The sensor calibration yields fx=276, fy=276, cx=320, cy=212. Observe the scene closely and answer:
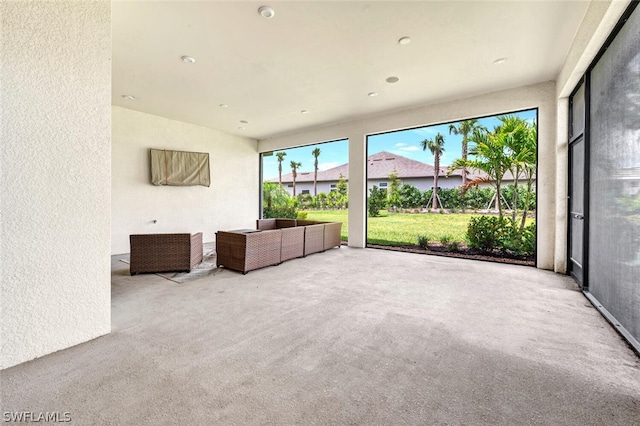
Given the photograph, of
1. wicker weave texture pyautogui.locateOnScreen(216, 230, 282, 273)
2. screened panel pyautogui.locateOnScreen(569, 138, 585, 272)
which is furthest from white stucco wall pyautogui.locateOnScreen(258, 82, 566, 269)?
wicker weave texture pyautogui.locateOnScreen(216, 230, 282, 273)

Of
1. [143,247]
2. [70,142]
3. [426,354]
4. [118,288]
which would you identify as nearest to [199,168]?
[143,247]

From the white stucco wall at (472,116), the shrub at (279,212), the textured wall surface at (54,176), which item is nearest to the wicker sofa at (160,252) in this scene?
the textured wall surface at (54,176)

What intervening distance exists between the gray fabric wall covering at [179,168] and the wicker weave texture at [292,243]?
11.8 feet

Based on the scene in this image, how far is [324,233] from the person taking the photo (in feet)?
19.5

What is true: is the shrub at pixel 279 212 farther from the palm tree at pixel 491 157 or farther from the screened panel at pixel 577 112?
the screened panel at pixel 577 112

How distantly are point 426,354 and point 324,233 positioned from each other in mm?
4069

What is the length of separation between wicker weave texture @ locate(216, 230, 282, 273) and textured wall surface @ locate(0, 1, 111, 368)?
78.7 inches

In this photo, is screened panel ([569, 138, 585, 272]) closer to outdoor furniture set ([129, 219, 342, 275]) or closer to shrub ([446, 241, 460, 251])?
shrub ([446, 241, 460, 251])

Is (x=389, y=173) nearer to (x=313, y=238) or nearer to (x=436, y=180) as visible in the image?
(x=436, y=180)

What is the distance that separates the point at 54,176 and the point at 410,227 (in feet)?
25.2

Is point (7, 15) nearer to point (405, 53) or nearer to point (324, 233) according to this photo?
point (405, 53)

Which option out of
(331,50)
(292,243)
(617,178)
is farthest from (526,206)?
(331,50)

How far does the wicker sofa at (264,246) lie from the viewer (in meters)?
4.18

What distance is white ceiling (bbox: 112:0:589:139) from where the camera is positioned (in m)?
2.88
